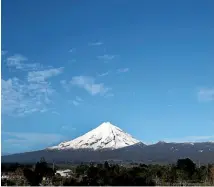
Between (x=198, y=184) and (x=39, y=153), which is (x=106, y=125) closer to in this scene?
(x=39, y=153)

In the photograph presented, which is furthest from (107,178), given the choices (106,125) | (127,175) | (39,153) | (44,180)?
(106,125)

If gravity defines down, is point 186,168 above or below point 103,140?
below

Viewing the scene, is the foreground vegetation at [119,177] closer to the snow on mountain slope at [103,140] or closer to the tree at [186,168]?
the tree at [186,168]

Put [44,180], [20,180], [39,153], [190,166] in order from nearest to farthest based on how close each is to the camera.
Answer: [20,180] < [44,180] < [190,166] < [39,153]

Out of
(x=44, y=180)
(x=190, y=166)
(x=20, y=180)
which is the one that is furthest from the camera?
(x=190, y=166)

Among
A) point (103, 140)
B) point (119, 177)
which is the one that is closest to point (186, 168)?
Answer: point (119, 177)

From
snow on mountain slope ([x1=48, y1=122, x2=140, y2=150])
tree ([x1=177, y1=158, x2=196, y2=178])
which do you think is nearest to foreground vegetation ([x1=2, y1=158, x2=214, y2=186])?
tree ([x1=177, y1=158, x2=196, y2=178])

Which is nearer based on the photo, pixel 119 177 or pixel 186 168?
pixel 119 177

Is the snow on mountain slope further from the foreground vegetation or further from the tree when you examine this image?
the foreground vegetation

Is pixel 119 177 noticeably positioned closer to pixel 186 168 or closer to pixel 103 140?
pixel 186 168
